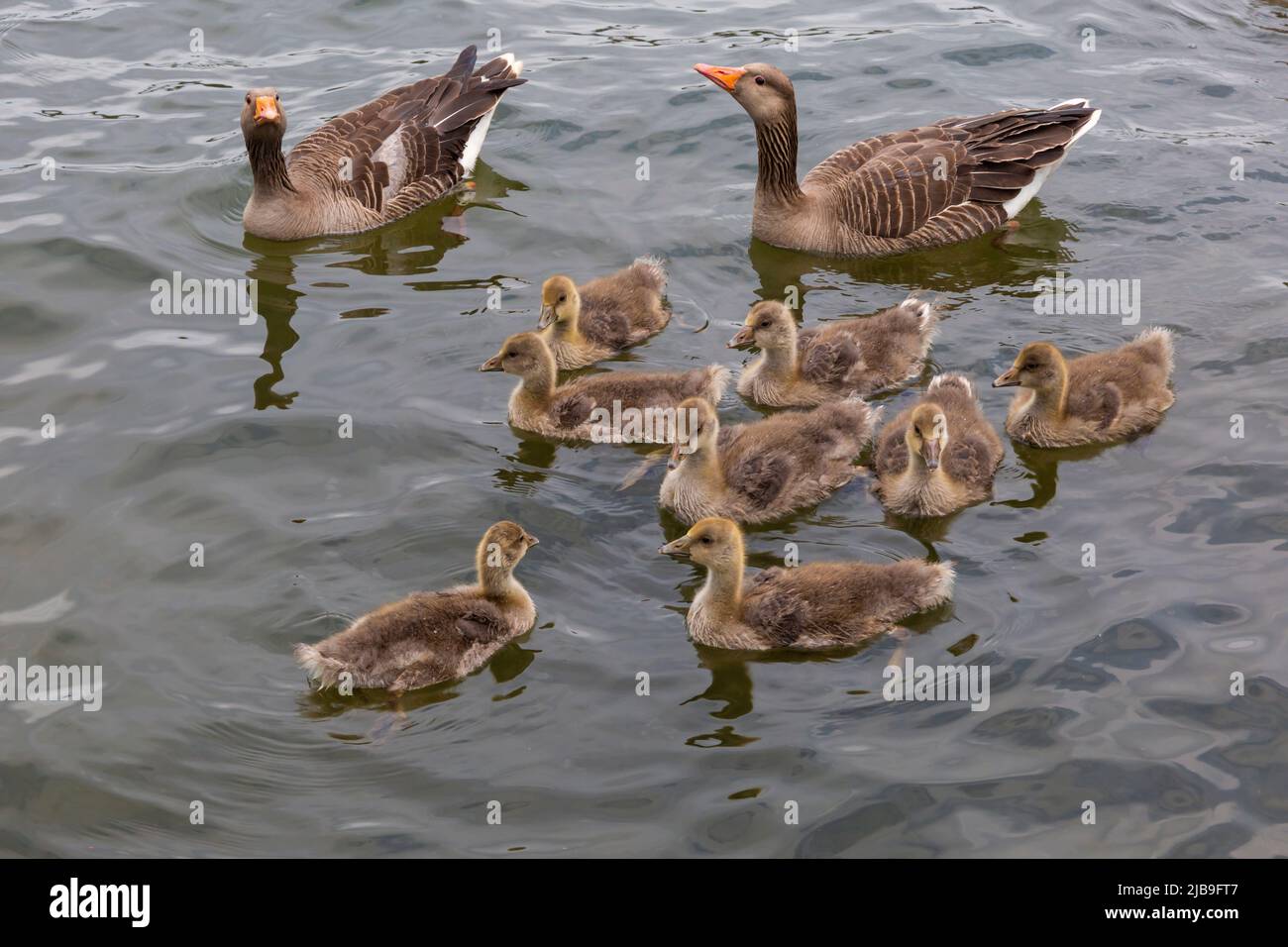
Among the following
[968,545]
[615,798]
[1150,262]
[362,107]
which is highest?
[362,107]

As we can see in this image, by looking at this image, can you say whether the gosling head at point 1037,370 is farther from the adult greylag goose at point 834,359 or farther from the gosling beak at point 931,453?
the gosling beak at point 931,453

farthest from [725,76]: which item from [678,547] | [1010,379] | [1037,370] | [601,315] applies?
[678,547]

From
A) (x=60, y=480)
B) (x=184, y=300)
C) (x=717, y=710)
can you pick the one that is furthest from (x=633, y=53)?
(x=717, y=710)

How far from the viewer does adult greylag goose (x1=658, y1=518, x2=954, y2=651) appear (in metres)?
9.34

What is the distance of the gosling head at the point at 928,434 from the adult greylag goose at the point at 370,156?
23.5 feet

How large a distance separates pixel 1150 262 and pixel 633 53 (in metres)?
7.81

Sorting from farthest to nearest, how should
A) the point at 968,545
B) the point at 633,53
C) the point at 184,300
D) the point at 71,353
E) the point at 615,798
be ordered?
the point at 633,53 → the point at 184,300 → the point at 71,353 → the point at 968,545 → the point at 615,798

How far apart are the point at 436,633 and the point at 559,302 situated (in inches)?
165

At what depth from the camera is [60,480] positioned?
11.1 metres

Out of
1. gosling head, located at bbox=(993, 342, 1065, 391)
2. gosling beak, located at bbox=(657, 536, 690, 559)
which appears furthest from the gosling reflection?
gosling beak, located at bbox=(657, 536, 690, 559)

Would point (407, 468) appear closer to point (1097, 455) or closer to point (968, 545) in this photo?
point (968, 545)

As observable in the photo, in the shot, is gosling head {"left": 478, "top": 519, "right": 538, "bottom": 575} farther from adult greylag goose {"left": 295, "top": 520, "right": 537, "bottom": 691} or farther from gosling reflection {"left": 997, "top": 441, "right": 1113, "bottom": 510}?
gosling reflection {"left": 997, "top": 441, "right": 1113, "bottom": 510}

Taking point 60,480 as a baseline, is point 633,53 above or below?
above

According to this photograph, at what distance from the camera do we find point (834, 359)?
12.1 m
